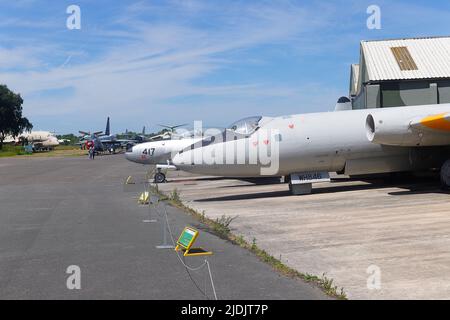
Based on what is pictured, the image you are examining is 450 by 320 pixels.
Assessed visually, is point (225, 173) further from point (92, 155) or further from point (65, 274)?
point (92, 155)

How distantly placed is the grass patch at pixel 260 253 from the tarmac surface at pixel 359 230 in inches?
5.9

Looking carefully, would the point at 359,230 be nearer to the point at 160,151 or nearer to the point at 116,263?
the point at 116,263

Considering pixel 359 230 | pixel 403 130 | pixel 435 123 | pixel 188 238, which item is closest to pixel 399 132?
pixel 403 130

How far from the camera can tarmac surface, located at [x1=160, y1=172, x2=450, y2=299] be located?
6.07 m

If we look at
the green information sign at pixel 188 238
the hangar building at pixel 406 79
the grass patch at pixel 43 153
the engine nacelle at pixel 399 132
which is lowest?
the green information sign at pixel 188 238

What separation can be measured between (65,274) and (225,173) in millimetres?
8574

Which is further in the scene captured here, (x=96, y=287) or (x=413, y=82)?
(x=413, y=82)

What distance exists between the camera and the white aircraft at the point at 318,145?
46.9 feet

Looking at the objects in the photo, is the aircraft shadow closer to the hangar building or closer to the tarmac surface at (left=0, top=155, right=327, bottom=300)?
the tarmac surface at (left=0, top=155, right=327, bottom=300)

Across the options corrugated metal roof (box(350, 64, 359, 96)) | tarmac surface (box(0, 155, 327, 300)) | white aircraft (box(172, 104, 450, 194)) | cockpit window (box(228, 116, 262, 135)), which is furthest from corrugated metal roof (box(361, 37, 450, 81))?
tarmac surface (box(0, 155, 327, 300))

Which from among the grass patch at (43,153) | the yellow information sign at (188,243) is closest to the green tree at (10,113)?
the grass patch at (43,153)

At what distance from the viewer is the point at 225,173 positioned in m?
14.9

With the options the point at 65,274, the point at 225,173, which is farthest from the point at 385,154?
the point at 65,274

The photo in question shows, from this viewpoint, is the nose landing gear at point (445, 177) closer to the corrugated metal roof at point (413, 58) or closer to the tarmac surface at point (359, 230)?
the tarmac surface at point (359, 230)
